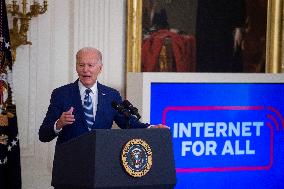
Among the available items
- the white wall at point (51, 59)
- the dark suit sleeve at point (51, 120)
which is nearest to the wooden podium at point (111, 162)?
the dark suit sleeve at point (51, 120)

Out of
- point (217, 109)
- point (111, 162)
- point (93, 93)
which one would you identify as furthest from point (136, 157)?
point (217, 109)

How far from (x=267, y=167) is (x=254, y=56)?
1.21m

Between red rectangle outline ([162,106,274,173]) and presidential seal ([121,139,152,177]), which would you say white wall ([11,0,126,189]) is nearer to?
red rectangle outline ([162,106,274,173])

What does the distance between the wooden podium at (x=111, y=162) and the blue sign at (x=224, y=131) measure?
232cm

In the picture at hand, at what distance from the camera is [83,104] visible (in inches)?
155

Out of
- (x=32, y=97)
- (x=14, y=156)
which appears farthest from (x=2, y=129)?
(x=32, y=97)

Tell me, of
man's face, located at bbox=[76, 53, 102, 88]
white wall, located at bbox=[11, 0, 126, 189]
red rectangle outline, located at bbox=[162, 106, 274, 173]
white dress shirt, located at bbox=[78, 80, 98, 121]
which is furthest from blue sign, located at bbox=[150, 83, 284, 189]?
man's face, located at bbox=[76, 53, 102, 88]

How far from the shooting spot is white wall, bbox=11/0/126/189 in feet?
17.3

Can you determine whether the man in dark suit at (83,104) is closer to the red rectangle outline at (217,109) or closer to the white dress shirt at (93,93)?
the white dress shirt at (93,93)

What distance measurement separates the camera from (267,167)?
5828mm

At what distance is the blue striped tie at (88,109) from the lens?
3.87 m

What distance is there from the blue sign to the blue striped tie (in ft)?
4.79

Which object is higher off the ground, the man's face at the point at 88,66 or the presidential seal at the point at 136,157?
the man's face at the point at 88,66

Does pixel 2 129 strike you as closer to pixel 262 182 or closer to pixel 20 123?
pixel 20 123
